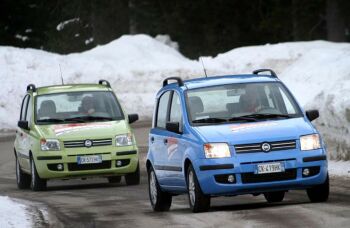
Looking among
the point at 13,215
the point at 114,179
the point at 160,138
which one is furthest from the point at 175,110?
the point at 114,179

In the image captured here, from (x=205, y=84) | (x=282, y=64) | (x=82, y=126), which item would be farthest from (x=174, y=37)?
(x=205, y=84)

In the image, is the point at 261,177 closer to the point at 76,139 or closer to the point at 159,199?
the point at 159,199

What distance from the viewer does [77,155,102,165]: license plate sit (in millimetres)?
21312

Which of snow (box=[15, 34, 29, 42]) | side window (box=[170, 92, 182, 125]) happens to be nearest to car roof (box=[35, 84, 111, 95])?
side window (box=[170, 92, 182, 125])

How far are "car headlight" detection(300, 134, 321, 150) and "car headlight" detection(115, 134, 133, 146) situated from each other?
704cm

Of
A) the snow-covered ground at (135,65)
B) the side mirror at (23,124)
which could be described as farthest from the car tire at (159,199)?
the snow-covered ground at (135,65)

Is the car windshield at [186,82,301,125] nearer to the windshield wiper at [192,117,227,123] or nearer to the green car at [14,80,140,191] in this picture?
the windshield wiper at [192,117,227,123]

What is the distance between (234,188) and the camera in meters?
14.5

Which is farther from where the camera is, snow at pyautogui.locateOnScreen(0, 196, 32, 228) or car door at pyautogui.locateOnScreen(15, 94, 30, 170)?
car door at pyautogui.locateOnScreen(15, 94, 30, 170)

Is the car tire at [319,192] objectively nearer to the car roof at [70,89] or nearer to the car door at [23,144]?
the car door at [23,144]

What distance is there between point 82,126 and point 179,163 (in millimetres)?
6428

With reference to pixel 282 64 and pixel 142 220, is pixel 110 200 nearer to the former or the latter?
pixel 142 220

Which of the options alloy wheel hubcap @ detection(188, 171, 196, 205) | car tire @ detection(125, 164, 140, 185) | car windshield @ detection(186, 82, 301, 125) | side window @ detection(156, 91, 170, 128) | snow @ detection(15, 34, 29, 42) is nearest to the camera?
alloy wheel hubcap @ detection(188, 171, 196, 205)

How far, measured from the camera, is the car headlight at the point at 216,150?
47.7 feet
